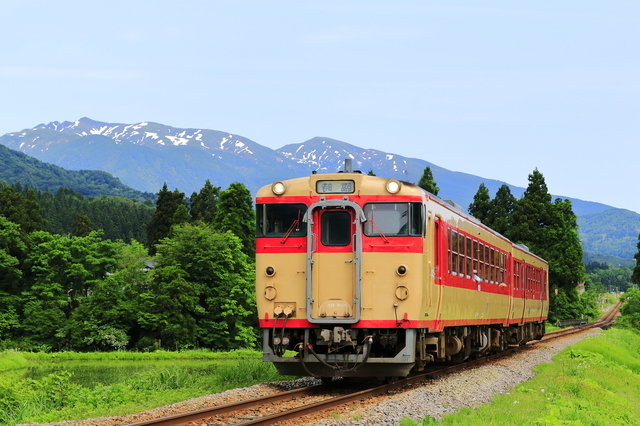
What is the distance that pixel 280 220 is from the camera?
48.1ft

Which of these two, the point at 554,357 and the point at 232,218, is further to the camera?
the point at 232,218

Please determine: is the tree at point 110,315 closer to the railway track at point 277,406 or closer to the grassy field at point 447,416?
the grassy field at point 447,416

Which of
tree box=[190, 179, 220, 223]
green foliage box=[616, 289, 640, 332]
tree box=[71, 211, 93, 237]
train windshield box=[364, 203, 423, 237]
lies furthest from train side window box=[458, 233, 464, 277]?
tree box=[71, 211, 93, 237]

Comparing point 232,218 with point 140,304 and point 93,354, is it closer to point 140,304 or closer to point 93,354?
point 140,304

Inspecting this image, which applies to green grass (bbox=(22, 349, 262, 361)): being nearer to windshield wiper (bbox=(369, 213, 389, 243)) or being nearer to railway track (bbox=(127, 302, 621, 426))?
railway track (bbox=(127, 302, 621, 426))

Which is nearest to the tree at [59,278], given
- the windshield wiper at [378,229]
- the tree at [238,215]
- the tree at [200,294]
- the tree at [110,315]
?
the tree at [110,315]

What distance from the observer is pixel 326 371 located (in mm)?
14406

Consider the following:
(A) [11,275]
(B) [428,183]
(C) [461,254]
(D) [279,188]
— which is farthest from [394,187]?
(B) [428,183]

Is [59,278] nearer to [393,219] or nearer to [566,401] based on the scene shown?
[393,219]

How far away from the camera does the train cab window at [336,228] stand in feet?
46.9

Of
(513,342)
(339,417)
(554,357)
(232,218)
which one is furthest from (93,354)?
(339,417)

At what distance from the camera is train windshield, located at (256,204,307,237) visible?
14.5 m

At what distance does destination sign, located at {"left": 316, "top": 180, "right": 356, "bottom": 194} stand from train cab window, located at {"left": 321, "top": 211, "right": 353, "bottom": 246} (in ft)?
1.21

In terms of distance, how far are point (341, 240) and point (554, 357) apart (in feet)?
42.5
